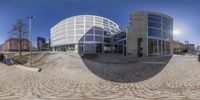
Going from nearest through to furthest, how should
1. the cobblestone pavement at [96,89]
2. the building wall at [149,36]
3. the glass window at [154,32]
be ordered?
the cobblestone pavement at [96,89] < the building wall at [149,36] < the glass window at [154,32]

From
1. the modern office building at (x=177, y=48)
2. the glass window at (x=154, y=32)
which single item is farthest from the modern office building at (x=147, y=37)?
the modern office building at (x=177, y=48)

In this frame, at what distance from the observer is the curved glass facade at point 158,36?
35000 mm

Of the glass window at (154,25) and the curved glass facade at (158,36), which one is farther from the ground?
the glass window at (154,25)

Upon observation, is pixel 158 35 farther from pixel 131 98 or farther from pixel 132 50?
pixel 131 98

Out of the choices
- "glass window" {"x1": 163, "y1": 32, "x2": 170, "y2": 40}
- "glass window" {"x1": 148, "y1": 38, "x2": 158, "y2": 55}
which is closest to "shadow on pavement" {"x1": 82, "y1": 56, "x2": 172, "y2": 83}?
"glass window" {"x1": 148, "y1": 38, "x2": 158, "y2": 55}

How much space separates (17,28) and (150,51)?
974 inches

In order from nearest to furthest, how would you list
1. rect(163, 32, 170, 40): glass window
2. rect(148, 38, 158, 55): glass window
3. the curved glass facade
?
rect(148, 38, 158, 55): glass window
the curved glass facade
rect(163, 32, 170, 40): glass window

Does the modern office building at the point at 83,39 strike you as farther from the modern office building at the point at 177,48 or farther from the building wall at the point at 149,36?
the building wall at the point at 149,36

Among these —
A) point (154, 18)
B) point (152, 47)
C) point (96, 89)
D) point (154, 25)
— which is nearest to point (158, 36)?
point (154, 25)

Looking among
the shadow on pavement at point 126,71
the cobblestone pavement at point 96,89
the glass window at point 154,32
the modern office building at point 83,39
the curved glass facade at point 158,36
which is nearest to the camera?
the cobblestone pavement at point 96,89

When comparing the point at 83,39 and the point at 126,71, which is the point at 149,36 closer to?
the point at 126,71

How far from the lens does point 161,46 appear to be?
3650 centimetres

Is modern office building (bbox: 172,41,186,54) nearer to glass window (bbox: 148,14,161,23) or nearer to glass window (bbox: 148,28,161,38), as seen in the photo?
glass window (bbox: 148,28,161,38)

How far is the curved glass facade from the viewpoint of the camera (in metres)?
35.0
